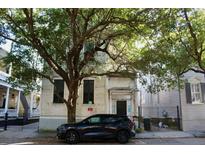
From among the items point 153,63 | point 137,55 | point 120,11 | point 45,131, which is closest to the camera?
point 120,11

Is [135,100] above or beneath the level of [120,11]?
beneath

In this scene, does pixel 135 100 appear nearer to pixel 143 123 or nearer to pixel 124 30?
pixel 143 123

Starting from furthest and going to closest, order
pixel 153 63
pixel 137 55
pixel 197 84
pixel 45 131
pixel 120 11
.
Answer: pixel 197 84 < pixel 45 131 < pixel 137 55 < pixel 153 63 < pixel 120 11

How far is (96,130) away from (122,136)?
1.50 m

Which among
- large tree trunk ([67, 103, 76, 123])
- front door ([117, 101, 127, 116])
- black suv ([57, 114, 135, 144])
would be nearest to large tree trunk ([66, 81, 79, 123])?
large tree trunk ([67, 103, 76, 123])

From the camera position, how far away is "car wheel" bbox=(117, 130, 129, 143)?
13195 mm

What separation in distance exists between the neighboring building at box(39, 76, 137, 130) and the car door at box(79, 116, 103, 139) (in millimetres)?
5116

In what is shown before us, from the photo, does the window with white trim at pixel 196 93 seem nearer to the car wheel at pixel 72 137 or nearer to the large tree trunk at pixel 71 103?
the large tree trunk at pixel 71 103

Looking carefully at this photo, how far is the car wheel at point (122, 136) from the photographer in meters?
13.2

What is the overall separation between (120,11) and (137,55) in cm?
474

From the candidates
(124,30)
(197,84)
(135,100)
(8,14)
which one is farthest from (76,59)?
(197,84)

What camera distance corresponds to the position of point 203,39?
15227mm

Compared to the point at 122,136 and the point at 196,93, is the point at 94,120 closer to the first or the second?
the point at 122,136

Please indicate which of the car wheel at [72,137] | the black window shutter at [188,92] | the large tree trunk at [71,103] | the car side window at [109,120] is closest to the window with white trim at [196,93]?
the black window shutter at [188,92]
